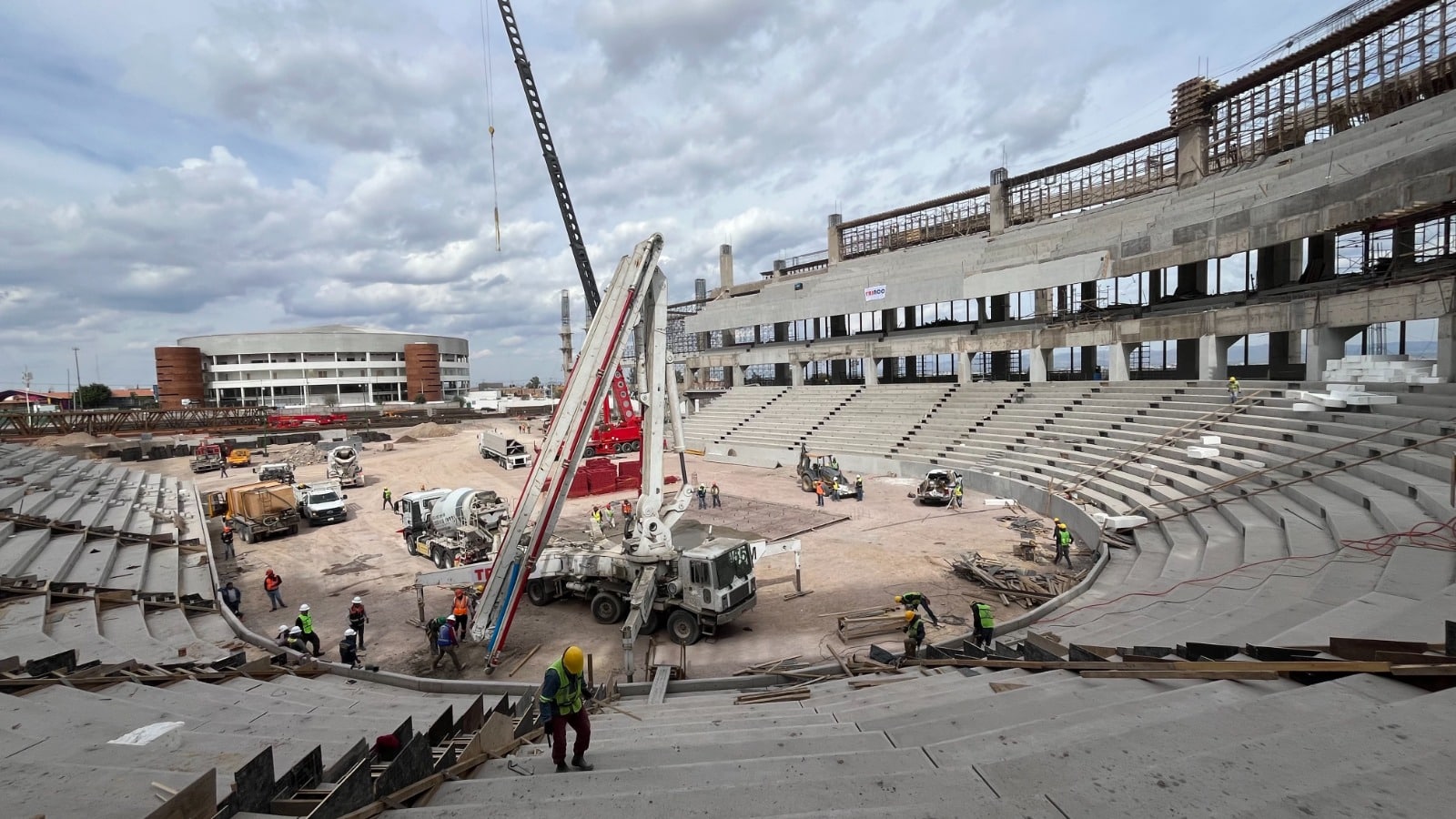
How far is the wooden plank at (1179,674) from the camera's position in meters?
5.23

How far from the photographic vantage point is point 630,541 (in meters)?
13.7

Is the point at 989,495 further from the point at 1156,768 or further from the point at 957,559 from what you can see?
the point at 1156,768

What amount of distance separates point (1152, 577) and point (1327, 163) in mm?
28040

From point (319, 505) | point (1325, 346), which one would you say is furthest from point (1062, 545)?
point (319, 505)

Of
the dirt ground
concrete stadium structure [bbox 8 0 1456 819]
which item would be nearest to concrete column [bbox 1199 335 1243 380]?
concrete stadium structure [bbox 8 0 1456 819]

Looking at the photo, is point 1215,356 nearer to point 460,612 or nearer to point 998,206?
point 998,206

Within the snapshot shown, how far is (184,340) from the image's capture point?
102m

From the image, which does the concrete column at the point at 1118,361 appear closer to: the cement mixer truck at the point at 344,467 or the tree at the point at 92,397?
the cement mixer truck at the point at 344,467

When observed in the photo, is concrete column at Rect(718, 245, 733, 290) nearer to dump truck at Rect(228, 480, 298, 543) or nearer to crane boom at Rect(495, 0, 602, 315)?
crane boom at Rect(495, 0, 602, 315)

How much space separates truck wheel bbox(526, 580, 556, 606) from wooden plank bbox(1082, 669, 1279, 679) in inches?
487

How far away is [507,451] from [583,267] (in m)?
20.2

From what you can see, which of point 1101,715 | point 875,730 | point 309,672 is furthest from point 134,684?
point 1101,715

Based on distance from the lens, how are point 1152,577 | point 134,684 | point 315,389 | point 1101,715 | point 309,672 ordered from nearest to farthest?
point 1101,715 < point 134,684 < point 309,672 < point 1152,577 < point 315,389

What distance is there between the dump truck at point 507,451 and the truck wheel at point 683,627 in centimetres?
2993
